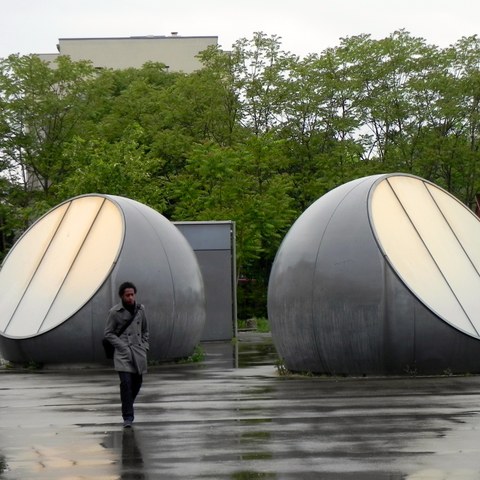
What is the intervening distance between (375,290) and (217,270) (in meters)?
15.9

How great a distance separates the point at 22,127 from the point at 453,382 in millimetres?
42466

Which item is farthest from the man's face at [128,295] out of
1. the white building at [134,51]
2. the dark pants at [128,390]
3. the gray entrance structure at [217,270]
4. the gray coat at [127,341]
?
the white building at [134,51]

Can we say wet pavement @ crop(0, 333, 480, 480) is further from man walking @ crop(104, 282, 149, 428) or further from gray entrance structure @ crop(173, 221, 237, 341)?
gray entrance structure @ crop(173, 221, 237, 341)

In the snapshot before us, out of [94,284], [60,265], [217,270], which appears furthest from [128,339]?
[217,270]

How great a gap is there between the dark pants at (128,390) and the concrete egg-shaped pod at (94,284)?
762 cm

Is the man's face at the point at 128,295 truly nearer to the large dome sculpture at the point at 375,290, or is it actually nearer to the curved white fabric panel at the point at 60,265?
the large dome sculpture at the point at 375,290

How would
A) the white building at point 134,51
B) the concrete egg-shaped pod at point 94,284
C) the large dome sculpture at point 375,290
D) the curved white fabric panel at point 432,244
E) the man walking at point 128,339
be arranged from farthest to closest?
the white building at point 134,51 < the concrete egg-shaped pod at point 94,284 < the curved white fabric panel at point 432,244 < the large dome sculpture at point 375,290 < the man walking at point 128,339

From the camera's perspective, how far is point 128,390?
13258 mm

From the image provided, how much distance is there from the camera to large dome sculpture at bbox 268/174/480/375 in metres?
17.4

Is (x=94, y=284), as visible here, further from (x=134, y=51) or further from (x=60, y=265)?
(x=134, y=51)

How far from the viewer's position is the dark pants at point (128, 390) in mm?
13133

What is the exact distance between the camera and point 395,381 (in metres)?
17.2

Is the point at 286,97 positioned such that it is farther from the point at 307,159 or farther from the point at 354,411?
the point at 354,411

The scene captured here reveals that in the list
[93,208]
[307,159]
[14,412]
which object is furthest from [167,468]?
[307,159]
